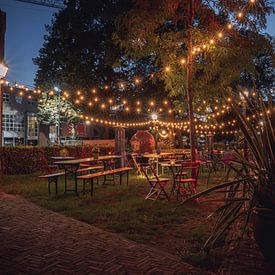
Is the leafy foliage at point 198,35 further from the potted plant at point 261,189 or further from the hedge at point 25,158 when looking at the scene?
the hedge at point 25,158

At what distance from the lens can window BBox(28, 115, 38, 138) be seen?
1623 inches

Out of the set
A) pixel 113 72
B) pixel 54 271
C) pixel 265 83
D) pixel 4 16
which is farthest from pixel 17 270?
pixel 265 83

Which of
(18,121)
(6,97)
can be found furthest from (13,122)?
(6,97)

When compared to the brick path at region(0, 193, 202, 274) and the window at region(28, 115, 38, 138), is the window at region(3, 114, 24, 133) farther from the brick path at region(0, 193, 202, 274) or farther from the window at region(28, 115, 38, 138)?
the brick path at region(0, 193, 202, 274)

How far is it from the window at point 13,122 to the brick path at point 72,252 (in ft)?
121

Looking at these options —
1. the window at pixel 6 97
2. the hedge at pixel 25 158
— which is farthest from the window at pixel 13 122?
the hedge at pixel 25 158

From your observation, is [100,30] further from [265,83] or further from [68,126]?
[265,83]

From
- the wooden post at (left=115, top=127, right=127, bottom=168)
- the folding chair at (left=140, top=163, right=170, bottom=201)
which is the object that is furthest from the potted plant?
the wooden post at (left=115, top=127, right=127, bottom=168)

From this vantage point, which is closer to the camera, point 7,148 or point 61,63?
point 7,148

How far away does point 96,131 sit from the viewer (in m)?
39.1

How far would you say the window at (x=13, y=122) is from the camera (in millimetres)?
38969

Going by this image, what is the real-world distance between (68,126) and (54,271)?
24.8 m

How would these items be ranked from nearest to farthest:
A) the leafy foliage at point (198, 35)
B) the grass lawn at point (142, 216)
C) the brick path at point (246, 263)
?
the brick path at point (246, 263), the grass lawn at point (142, 216), the leafy foliage at point (198, 35)

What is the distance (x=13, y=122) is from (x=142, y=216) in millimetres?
37811
